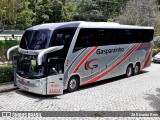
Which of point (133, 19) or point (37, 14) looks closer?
point (133, 19)

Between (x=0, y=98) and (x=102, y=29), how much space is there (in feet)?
20.0

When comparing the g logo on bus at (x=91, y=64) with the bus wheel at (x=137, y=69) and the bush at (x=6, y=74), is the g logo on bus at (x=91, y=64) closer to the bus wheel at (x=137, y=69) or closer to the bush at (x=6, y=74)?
the bush at (x=6, y=74)

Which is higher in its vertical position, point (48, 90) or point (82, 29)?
point (82, 29)

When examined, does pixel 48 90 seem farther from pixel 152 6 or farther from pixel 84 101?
pixel 152 6

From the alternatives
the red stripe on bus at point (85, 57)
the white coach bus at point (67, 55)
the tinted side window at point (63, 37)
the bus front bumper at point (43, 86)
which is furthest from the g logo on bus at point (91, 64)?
the bus front bumper at point (43, 86)

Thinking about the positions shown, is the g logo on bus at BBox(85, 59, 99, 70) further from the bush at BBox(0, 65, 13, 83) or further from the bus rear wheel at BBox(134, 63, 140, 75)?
the bus rear wheel at BBox(134, 63, 140, 75)

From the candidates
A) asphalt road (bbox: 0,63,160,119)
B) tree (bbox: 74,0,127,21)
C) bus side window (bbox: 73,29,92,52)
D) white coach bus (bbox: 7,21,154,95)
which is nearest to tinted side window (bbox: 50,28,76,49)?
white coach bus (bbox: 7,21,154,95)

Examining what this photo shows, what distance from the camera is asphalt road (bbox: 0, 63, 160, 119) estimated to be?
30.6 feet

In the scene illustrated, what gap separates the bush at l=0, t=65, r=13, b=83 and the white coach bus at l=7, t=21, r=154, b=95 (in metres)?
0.97

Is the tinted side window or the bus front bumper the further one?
the tinted side window

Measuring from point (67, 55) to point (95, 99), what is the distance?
2.29 meters

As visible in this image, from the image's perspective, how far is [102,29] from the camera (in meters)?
12.8

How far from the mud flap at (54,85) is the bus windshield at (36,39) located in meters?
1.38

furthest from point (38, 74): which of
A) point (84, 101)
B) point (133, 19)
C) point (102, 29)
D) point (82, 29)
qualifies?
point (133, 19)
